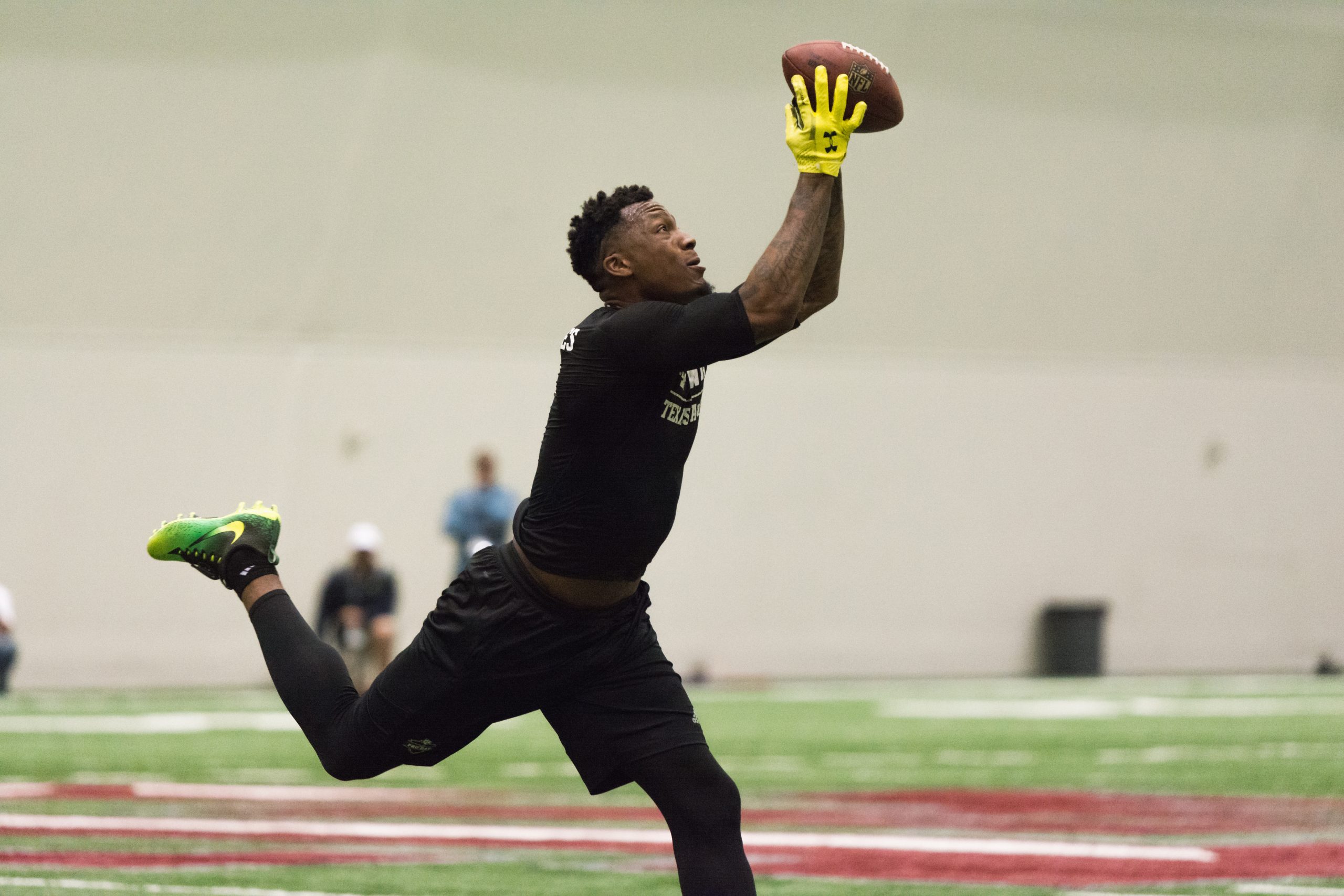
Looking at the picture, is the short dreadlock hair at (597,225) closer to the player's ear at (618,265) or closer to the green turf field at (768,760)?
the player's ear at (618,265)

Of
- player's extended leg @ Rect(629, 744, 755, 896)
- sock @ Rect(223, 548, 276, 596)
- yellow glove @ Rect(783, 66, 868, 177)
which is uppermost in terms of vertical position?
yellow glove @ Rect(783, 66, 868, 177)

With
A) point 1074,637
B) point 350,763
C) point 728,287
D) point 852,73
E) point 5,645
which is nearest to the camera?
point 852,73

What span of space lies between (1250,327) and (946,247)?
4.48 meters

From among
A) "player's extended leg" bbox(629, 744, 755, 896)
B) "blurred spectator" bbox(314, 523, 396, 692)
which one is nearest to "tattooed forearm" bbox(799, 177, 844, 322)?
"player's extended leg" bbox(629, 744, 755, 896)

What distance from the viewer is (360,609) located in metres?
14.7

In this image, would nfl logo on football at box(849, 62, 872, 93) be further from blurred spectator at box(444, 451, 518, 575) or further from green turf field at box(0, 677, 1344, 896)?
blurred spectator at box(444, 451, 518, 575)

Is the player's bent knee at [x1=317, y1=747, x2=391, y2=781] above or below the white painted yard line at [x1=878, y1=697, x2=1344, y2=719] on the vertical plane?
above

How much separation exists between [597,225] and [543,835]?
12.7 feet

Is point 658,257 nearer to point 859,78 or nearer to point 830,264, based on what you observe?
point 830,264

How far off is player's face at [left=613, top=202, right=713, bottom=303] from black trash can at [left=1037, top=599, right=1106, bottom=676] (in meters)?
17.3

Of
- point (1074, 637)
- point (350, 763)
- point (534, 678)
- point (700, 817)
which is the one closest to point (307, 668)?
point (350, 763)

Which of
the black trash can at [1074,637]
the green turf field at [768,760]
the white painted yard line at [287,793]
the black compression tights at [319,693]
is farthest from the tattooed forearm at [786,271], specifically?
the black trash can at [1074,637]

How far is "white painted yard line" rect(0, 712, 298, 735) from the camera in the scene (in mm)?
12820

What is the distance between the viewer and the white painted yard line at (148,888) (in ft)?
19.0
